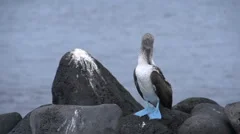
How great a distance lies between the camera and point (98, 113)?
3.26 meters

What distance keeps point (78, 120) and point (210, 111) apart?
91 cm

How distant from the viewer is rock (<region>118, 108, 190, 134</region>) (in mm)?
3195

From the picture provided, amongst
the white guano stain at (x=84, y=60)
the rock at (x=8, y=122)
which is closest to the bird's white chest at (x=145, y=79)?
the white guano stain at (x=84, y=60)

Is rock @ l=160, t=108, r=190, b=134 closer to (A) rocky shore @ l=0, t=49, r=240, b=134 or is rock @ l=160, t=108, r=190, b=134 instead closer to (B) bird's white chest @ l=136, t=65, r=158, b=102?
(A) rocky shore @ l=0, t=49, r=240, b=134

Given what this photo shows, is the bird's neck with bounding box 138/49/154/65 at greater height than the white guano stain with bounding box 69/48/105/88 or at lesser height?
greater

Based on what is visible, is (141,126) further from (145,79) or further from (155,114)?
(145,79)

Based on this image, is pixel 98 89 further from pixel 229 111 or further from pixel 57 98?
pixel 229 111

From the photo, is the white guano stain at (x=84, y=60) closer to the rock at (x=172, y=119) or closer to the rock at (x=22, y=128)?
the rock at (x=22, y=128)

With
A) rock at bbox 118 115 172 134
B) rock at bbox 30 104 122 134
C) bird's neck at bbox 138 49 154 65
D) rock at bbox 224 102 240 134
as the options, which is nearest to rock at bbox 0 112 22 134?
rock at bbox 30 104 122 134

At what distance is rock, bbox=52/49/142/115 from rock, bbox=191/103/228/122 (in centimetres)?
53

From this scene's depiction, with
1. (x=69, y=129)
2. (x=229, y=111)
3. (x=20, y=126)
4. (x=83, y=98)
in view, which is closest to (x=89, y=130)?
(x=69, y=129)

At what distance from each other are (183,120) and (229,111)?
30 cm

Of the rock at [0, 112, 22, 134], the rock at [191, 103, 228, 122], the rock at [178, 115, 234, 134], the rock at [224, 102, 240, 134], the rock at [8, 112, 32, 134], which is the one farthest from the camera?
the rock at [0, 112, 22, 134]

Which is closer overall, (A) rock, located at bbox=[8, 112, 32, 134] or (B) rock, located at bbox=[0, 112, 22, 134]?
(A) rock, located at bbox=[8, 112, 32, 134]
